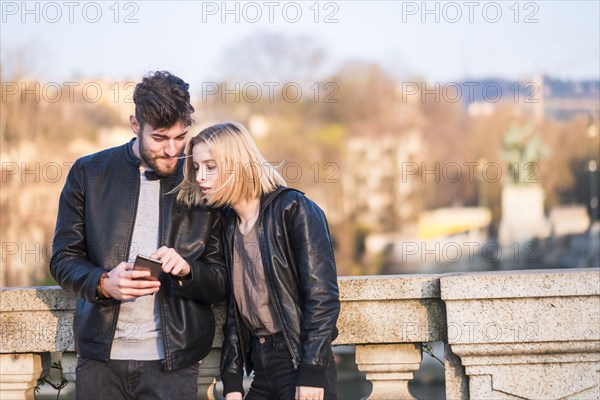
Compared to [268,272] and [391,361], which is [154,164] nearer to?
[268,272]

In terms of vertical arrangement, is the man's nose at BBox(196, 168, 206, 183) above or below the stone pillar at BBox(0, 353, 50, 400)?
→ above

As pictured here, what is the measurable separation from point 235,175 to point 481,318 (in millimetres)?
1356

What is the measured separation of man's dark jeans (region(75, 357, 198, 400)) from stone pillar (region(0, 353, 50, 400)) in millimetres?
823

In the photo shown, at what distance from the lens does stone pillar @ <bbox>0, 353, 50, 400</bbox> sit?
496cm

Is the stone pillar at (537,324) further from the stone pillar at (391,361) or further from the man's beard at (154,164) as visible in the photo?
the man's beard at (154,164)

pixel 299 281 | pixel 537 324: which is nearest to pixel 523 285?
pixel 537 324

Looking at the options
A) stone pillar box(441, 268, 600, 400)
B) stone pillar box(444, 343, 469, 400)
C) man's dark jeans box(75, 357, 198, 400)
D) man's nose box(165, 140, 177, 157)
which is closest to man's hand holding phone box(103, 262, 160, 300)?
man's dark jeans box(75, 357, 198, 400)

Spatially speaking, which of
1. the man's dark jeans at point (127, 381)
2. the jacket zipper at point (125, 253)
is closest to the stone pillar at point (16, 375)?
the man's dark jeans at point (127, 381)

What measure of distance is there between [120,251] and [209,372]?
90 centimetres

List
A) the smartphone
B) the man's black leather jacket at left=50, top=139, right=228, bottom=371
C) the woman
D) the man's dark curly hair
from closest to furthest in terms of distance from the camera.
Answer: the smartphone
the woman
the man's black leather jacket at left=50, top=139, right=228, bottom=371
the man's dark curly hair

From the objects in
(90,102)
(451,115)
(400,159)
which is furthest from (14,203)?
(451,115)

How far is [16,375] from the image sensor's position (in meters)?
4.96

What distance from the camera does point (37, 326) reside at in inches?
194

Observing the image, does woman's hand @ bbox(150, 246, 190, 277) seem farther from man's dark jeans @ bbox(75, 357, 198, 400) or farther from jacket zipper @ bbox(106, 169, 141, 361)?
man's dark jeans @ bbox(75, 357, 198, 400)
